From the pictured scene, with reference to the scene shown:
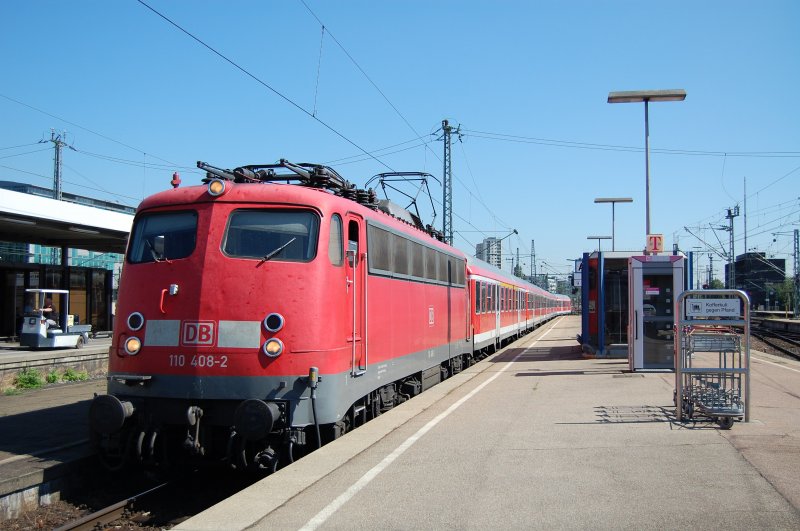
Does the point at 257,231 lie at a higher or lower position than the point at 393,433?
higher

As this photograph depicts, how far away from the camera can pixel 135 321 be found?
7.47 meters

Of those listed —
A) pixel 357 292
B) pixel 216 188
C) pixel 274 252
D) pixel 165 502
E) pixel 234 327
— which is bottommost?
pixel 165 502

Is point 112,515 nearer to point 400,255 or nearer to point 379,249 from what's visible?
point 379,249

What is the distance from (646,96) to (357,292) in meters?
12.2

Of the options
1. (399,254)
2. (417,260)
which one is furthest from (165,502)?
(417,260)

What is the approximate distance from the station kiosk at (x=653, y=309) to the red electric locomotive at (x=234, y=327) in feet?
26.7

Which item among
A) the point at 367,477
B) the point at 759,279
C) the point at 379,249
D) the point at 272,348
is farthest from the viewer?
the point at 759,279

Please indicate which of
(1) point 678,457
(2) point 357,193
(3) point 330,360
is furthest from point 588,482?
(2) point 357,193

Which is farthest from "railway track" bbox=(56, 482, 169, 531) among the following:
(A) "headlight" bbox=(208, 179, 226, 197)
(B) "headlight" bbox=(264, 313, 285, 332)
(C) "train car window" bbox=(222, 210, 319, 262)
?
(A) "headlight" bbox=(208, 179, 226, 197)

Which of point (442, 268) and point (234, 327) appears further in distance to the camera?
point (442, 268)

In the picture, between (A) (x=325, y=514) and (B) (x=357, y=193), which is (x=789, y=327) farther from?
(A) (x=325, y=514)

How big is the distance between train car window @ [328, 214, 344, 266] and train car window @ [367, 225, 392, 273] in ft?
3.06

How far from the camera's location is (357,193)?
952 centimetres

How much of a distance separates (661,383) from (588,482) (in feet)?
24.3
